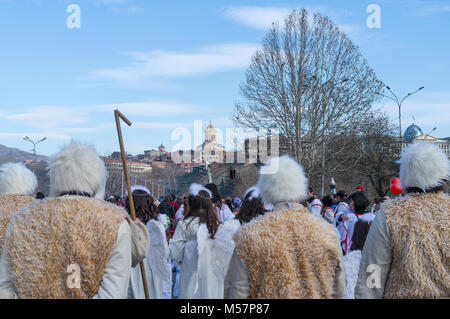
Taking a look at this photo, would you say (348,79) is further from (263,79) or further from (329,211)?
(329,211)

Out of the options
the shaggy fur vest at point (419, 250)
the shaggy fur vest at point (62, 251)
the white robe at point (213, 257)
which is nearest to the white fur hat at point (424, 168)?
the shaggy fur vest at point (419, 250)

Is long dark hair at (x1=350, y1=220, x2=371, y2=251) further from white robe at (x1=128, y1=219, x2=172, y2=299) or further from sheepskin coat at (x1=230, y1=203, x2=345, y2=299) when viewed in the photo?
sheepskin coat at (x1=230, y1=203, x2=345, y2=299)

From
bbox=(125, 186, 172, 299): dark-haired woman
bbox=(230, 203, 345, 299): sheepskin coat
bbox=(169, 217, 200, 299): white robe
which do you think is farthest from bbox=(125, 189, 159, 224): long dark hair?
bbox=(230, 203, 345, 299): sheepskin coat

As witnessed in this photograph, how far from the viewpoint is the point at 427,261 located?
11.1 feet

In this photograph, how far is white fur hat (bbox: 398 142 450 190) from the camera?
11.9 feet

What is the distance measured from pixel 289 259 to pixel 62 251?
1.31 meters

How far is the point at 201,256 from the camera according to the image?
594 centimetres

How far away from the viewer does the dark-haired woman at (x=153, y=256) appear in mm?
6473

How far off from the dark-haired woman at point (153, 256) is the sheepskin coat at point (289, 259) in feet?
10.0

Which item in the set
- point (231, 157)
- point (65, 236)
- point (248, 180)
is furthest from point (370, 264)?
point (248, 180)

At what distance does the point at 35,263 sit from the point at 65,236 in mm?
219

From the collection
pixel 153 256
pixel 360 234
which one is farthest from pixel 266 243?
pixel 153 256

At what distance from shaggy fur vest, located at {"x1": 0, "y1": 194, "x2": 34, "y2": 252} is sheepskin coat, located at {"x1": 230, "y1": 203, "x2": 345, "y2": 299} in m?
2.08

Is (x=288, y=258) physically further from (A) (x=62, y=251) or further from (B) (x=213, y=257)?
(B) (x=213, y=257)
